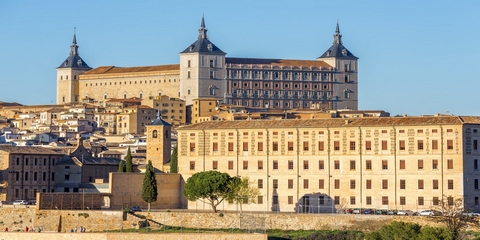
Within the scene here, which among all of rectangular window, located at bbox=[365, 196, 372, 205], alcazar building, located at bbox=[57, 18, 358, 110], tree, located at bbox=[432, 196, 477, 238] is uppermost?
alcazar building, located at bbox=[57, 18, 358, 110]

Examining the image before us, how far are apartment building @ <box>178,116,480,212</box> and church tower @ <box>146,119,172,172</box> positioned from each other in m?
7.18

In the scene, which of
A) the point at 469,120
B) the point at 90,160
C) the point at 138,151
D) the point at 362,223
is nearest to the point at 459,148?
the point at 469,120

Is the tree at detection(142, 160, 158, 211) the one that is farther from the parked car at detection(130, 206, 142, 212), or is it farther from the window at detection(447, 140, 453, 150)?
the window at detection(447, 140, 453, 150)

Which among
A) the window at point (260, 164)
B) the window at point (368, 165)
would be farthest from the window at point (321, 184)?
the window at point (260, 164)

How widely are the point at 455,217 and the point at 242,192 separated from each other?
15472 millimetres

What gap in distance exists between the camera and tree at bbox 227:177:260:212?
244 feet

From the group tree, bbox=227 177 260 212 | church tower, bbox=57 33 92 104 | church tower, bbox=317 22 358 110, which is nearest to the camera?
tree, bbox=227 177 260 212

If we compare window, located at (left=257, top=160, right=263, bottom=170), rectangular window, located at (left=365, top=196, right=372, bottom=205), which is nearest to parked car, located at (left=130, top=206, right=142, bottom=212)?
window, located at (left=257, top=160, right=263, bottom=170)

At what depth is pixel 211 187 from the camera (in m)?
74.1

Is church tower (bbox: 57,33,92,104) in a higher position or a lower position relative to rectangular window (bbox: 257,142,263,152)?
higher

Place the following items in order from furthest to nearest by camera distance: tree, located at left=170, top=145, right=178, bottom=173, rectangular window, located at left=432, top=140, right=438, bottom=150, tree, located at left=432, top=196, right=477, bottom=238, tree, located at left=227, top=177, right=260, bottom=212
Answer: tree, located at left=170, top=145, right=178, bottom=173 → tree, located at left=227, top=177, right=260, bottom=212 → rectangular window, located at left=432, top=140, right=438, bottom=150 → tree, located at left=432, top=196, right=477, bottom=238

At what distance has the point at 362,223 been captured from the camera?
6712cm

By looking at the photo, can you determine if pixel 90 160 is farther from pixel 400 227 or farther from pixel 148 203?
pixel 400 227

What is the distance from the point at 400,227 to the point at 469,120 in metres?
15.5
